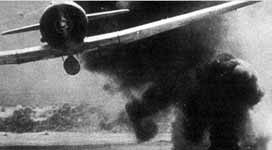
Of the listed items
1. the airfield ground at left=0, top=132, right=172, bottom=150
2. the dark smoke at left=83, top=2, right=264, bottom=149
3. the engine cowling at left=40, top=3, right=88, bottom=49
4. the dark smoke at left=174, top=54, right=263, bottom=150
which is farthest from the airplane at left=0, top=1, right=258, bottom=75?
the airfield ground at left=0, top=132, right=172, bottom=150

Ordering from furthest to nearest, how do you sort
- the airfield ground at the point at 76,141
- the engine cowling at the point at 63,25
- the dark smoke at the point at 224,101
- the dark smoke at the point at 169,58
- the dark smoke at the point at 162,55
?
the airfield ground at the point at 76,141
the dark smoke at the point at 162,55
the dark smoke at the point at 169,58
the dark smoke at the point at 224,101
the engine cowling at the point at 63,25

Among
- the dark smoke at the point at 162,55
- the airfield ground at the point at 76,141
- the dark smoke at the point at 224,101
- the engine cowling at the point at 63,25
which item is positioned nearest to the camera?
the engine cowling at the point at 63,25

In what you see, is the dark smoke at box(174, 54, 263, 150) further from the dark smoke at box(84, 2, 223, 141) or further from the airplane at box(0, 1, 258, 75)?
the airplane at box(0, 1, 258, 75)

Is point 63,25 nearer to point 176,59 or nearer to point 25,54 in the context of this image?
point 25,54

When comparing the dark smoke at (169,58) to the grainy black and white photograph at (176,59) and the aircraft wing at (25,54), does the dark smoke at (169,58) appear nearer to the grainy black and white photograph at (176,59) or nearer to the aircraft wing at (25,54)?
the grainy black and white photograph at (176,59)

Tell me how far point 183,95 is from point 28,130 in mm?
20972

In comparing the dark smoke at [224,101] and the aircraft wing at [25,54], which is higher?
the aircraft wing at [25,54]

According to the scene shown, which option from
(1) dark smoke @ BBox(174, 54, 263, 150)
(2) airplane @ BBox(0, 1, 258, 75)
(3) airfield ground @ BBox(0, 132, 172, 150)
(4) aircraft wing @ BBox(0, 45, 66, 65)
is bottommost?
(3) airfield ground @ BBox(0, 132, 172, 150)

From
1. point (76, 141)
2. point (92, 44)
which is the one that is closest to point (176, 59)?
point (92, 44)

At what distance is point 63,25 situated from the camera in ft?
72.9

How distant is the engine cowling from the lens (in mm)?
22078

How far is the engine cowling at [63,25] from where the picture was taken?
22.1 meters

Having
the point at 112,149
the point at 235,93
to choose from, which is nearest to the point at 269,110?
the point at 235,93

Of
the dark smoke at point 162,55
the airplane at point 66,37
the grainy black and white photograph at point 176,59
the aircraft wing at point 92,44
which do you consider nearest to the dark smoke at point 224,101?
the grainy black and white photograph at point 176,59
